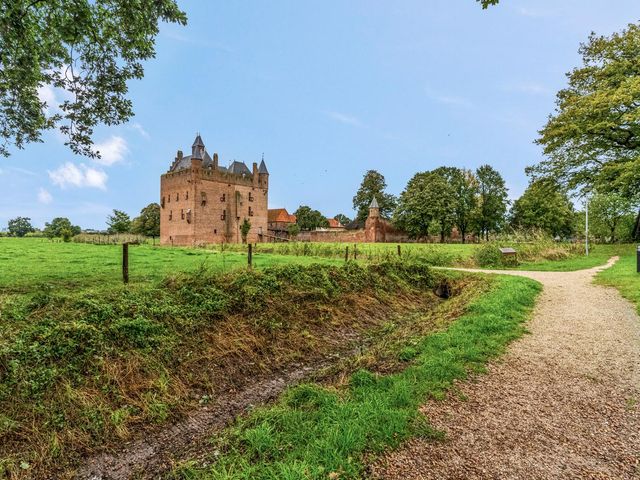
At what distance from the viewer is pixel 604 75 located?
23719 mm

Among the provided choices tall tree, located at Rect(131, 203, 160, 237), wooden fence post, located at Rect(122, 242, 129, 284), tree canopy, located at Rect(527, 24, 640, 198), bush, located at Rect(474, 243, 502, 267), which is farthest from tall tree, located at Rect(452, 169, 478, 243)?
tall tree, located at Rect(131, 203, 160, 237)

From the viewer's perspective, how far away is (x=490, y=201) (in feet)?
191

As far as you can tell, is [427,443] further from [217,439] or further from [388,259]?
[388,259]

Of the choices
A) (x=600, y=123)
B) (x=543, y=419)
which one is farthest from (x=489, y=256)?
(x=543, y=419)

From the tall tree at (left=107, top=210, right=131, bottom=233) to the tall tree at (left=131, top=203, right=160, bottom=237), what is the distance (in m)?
3.77

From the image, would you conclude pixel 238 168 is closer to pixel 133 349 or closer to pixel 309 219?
pixel 309 219

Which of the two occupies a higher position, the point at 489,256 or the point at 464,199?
the point at 464,199

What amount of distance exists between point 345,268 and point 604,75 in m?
25.3

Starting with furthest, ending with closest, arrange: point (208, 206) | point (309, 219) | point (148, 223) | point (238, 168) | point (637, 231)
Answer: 1. point (309, 219)
2. point (148, 223)
3. point (238, 168)
4. point (208, 206)
5. point (637, 231)

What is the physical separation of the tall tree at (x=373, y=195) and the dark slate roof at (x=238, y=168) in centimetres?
2245

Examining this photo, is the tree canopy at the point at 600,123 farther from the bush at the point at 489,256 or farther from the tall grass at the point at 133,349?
the tall grass at the point at 133,349

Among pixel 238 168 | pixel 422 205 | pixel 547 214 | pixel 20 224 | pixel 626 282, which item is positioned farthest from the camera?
pixel 20 224

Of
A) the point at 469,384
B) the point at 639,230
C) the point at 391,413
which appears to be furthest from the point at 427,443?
the point at 639,230

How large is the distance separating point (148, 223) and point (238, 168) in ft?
88.0
